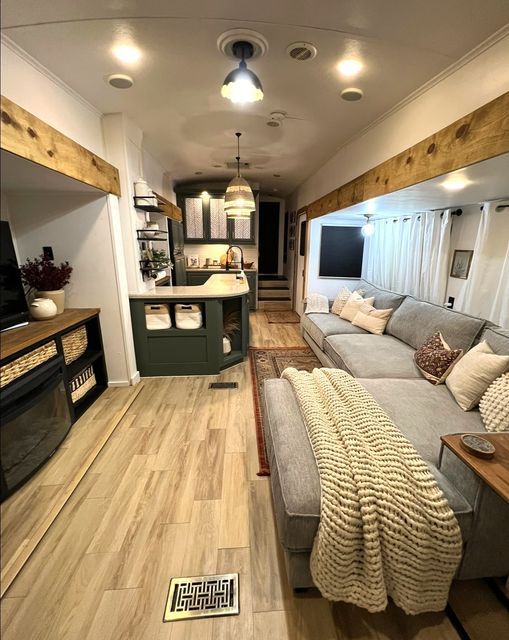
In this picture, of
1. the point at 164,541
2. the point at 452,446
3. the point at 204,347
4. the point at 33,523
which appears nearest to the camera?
the point at 33,523

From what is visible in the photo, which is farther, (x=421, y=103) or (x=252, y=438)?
(x=252, y=438)

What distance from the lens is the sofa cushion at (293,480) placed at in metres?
1.12

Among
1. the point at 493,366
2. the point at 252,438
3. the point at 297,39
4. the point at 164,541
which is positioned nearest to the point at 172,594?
the point at 164,541

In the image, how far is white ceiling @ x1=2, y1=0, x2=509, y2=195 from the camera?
3.94ft

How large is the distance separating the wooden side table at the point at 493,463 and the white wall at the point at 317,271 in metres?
3.78

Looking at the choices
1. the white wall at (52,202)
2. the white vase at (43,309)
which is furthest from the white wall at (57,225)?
the white vase at (43,309)

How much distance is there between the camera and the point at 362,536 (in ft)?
3.50

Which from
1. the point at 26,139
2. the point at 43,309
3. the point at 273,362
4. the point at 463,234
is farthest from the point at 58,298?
the point at 463,234

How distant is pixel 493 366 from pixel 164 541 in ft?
6.81

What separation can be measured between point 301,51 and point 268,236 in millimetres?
6147

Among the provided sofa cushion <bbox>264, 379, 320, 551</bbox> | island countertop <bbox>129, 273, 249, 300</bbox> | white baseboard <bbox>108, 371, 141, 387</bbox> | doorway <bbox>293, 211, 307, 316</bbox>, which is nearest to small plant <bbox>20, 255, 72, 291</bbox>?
sofa cushion <bbox>264, 379, 320, 551</bbox>

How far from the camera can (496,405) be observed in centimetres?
156

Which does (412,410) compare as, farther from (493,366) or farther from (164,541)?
(164,541)

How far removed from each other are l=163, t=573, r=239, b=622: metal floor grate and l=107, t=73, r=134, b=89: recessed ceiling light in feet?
8.89
